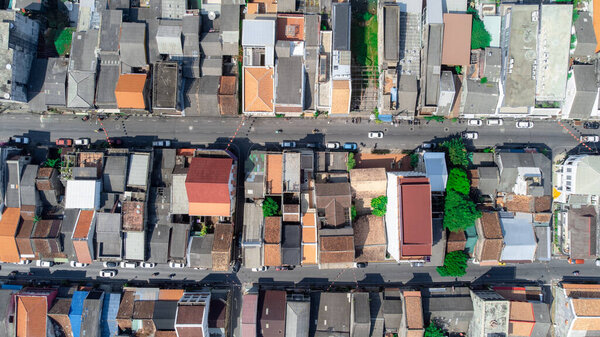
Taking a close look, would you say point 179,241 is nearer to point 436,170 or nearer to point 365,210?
point 365,210

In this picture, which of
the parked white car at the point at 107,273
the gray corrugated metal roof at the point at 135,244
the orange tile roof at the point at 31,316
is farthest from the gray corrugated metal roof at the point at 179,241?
the orange tile roof at the point at 31,316

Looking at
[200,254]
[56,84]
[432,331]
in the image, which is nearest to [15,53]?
[56,84]

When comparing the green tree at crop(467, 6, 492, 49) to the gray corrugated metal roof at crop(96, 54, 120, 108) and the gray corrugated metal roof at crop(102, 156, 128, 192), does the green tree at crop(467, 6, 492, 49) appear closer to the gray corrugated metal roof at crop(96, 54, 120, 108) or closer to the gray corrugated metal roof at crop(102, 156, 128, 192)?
the gray corrugated metal roof at crop(96, 54, 120, 108)

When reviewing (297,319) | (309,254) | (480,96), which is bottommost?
(297,319)

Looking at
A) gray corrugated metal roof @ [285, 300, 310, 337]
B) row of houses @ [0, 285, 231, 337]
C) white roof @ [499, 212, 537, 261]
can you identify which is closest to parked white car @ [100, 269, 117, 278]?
row of houses @ [0, 285, 231, 337]

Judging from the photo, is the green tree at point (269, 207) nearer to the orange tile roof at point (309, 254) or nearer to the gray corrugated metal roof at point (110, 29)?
the orange tile roof at point (309, 254)
